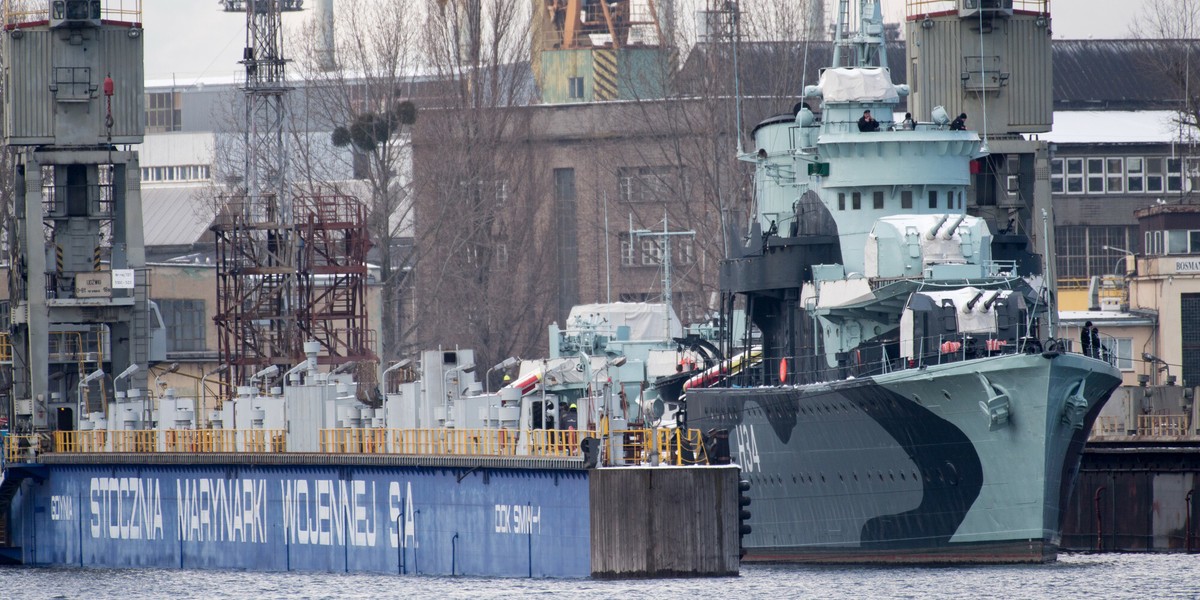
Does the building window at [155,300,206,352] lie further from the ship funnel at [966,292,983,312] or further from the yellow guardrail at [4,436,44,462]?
the ship funnel at [966,292,983,312]

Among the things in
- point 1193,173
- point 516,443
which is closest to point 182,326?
point 1193,173

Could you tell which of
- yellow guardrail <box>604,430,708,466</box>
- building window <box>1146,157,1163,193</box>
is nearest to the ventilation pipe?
building window <box>1146,157,1163,193</box>

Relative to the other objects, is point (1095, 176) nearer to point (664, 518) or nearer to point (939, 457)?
point (939, 457)

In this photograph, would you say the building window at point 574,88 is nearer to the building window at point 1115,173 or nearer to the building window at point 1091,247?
the building window at point 1091,247

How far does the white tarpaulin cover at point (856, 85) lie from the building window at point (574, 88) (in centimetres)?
4511

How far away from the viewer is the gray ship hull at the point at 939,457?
45.3 meters

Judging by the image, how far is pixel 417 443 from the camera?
152 ft

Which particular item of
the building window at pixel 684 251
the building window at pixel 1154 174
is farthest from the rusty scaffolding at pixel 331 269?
the building window at pixel 1154 174

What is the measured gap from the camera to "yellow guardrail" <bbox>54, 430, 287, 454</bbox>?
50469 millimetres

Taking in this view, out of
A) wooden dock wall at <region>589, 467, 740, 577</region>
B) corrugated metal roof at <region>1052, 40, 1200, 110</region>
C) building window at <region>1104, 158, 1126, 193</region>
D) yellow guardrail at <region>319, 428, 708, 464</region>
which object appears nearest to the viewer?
wooden dock wall at <region>589, 467, 740, 577</region>

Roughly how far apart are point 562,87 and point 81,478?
153 ft

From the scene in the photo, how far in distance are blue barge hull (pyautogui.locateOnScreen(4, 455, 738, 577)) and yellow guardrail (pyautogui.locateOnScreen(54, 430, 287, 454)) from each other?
0.65 metres

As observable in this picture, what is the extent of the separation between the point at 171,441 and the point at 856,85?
56.7 feet

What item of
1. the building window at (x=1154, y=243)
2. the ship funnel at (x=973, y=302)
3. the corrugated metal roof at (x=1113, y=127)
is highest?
the corrugated metal roof at (x=1113, y=127)
